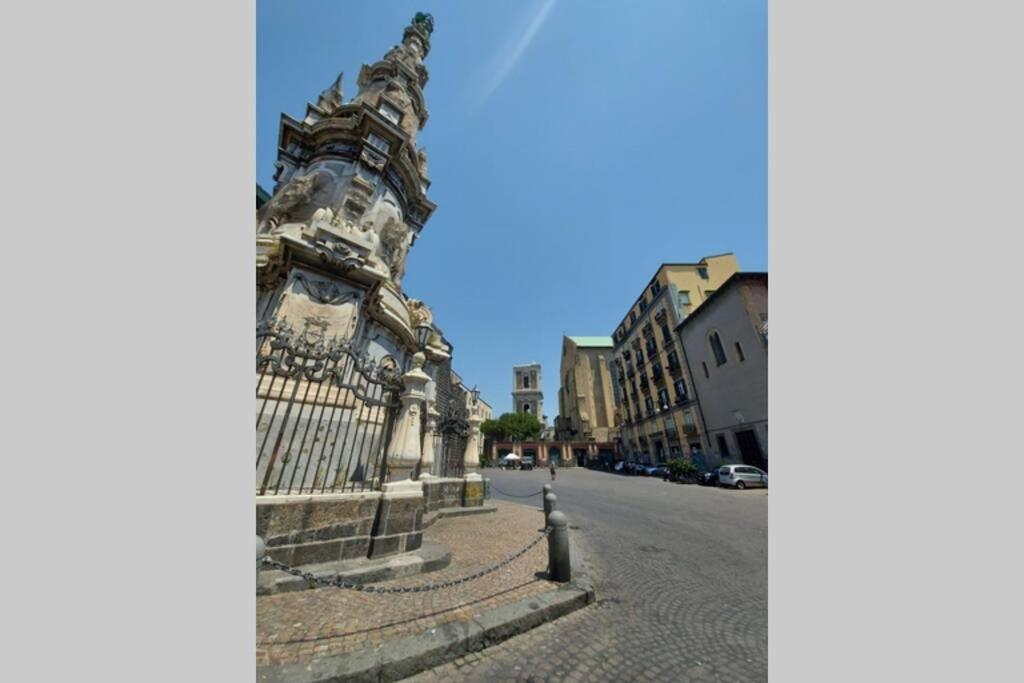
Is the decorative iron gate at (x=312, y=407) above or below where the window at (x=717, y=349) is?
below

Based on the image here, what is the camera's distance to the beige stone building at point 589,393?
46984 mm

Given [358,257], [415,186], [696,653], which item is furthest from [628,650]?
[415,186]

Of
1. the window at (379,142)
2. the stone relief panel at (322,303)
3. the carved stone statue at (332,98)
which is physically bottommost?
the stone relief panel at (322,303)

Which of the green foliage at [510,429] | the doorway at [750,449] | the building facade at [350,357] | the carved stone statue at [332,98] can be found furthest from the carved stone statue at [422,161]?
the green foliage at [510,429]

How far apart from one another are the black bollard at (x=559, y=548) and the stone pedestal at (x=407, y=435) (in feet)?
7.14

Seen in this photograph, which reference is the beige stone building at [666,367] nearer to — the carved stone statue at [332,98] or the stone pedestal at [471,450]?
the stone pedestal at [471,450]

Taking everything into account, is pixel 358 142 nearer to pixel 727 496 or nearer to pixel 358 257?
pixel 358 257

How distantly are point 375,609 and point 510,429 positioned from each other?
44.4m

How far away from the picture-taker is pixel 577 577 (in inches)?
173

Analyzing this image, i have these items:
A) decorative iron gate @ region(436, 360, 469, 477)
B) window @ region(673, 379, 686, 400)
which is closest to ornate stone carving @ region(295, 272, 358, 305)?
decorative iron gate @ region(436, 360, 469, 477)

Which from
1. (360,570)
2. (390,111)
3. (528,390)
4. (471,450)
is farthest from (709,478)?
(528,390)

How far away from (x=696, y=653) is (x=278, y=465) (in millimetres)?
6547

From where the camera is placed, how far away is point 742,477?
17.6 m

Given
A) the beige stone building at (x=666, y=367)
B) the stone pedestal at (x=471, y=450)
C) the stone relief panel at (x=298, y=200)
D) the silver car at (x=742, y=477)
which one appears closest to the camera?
the stone pedestal at (x=471, y=450)
